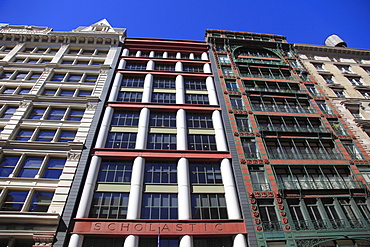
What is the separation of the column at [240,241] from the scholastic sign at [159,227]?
0.32 meters

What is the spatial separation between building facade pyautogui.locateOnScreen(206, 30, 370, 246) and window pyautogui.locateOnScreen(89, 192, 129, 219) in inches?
410

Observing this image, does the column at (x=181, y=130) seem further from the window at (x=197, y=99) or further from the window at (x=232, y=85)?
the window at (x=232, y=85)

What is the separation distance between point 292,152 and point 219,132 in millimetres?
8022

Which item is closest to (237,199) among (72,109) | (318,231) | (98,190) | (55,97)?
(318,231)

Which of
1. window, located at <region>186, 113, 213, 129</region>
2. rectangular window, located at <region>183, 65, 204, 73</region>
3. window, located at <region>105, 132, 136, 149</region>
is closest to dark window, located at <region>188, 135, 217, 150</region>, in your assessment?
window, located at <region>186, 113, 213, 129</region>

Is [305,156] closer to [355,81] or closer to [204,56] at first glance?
[355,81]

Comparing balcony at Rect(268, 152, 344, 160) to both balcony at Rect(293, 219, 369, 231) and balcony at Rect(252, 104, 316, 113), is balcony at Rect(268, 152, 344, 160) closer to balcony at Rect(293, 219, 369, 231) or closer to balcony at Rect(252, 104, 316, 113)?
balcony at Rect(293, 219, 369, 231)

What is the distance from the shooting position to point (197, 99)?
28688 millimetres

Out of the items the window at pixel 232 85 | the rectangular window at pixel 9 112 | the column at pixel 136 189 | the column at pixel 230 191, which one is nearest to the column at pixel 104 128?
the column at pixel 136 189

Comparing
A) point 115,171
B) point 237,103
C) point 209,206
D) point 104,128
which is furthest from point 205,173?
point 104,128

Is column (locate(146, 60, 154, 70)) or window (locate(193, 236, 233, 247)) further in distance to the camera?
column (locate(146, 60, 154, 70))

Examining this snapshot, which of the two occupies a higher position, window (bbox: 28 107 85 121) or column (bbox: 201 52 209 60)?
column (bbox: 201 52 209 60)

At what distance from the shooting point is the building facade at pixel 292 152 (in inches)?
697

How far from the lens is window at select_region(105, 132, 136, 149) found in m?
22.6
